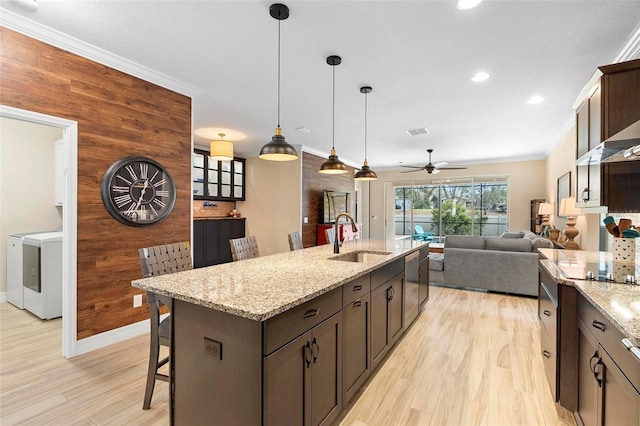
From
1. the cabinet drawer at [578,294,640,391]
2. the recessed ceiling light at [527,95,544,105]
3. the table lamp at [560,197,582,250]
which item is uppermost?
the recessed ceiling light at [527,95,544,105]

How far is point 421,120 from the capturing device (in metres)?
4.73

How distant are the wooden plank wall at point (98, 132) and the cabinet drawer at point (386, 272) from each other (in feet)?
7.76

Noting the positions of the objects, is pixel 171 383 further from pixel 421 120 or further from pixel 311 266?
pixel 421 120

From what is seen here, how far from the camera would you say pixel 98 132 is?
281 cm

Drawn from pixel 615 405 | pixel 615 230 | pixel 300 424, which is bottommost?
pixel 300 424

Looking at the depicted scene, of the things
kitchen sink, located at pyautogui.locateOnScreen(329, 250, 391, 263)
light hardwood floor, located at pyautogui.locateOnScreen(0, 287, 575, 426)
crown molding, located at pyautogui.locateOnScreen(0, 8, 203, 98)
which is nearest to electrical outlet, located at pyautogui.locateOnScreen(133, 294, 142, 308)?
light hardwood floor, located at pyautogui.locateOnScreen(0, 287, 575, 426)

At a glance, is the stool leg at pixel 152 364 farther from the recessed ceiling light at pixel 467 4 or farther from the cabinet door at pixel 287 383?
the recessed ceiling light at pixel 467 4

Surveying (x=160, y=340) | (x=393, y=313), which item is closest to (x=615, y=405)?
(x=393, y=313)

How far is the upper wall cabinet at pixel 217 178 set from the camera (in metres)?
6.47

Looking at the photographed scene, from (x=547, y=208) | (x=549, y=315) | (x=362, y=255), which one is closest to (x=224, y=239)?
(x=362, y=255)

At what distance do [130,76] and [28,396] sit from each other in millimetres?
2780

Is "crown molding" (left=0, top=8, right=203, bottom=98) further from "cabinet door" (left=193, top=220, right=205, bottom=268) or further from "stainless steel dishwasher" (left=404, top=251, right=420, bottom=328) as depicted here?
"cabinet door" (left=193, top=220, right=205, bottom=268)

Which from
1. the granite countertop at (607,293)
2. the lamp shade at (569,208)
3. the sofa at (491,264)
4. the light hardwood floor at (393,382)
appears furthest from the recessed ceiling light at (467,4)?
the sofa at (491,264)

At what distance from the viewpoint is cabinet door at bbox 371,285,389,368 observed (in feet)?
7.49
